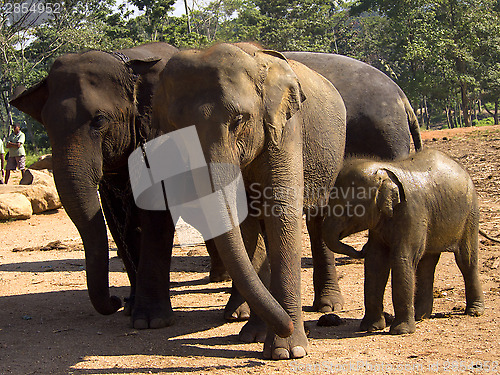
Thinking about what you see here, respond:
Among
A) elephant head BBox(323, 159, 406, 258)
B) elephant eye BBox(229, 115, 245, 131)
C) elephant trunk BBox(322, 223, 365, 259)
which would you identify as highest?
elephant eye BBox(229, 115, 245, 131)

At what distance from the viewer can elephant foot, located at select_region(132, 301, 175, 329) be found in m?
4.82

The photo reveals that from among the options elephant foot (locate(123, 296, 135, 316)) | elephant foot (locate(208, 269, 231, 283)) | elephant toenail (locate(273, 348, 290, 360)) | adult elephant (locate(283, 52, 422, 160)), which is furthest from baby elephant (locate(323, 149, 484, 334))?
elephant foot (locate(208, 269, 231, 283))

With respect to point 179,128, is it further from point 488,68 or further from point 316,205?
point 488,68

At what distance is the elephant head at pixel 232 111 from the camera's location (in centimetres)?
348

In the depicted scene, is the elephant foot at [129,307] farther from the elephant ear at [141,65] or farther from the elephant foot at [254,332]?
the elephant ear at [141,65]

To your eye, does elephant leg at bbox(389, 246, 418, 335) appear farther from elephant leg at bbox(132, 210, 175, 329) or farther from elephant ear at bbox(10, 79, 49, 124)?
elephant ear at bbox(10, 79, 49, 124)

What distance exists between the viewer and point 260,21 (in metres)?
36.7

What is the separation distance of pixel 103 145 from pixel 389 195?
1972 millimetres

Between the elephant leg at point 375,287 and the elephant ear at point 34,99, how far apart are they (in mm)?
2550

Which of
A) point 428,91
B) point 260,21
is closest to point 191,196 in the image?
point 428,91

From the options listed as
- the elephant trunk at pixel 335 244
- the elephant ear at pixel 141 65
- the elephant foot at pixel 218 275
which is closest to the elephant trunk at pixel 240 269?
the elephant trunk at pixel 335 244

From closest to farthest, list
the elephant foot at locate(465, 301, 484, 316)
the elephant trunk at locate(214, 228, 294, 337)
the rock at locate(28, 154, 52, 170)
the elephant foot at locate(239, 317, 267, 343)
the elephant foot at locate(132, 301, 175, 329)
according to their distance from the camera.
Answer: the elephant trunk at locate(214, 228, 294, 337), the elephant foot at locate(239, 317, 267, 343), the elephant foot at locate(465, 301, 484, 316), the elephant foot at locate(132, 301, 175, 329), the rock at locate(28, 154, 52, 170)

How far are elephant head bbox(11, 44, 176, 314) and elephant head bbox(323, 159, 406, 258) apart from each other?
4.93 ft

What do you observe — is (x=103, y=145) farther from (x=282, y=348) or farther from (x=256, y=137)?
(x=282, y=348)
